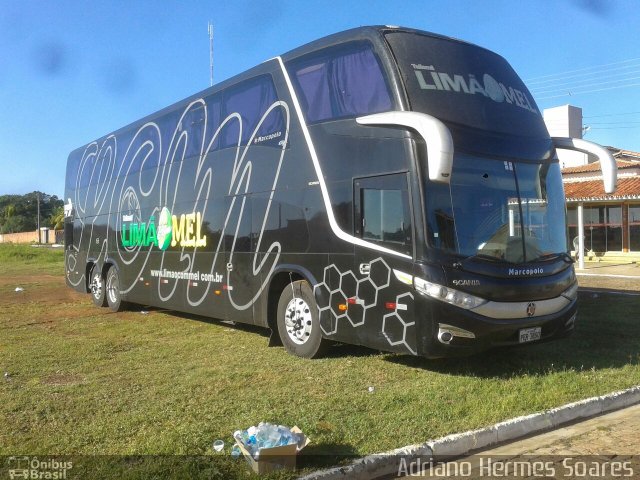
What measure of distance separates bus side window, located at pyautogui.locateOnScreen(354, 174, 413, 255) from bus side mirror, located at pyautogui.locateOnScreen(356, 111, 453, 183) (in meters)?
0.63

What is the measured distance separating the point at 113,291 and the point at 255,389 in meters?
8.61

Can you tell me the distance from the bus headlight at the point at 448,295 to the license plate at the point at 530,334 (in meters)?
0.81

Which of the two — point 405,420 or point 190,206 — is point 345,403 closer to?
point 405,420

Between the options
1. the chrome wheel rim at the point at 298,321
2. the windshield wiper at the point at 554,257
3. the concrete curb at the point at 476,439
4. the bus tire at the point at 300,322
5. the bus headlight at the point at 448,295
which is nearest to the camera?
the concrete curb at the point at 476,439

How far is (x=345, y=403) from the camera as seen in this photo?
5.98 metres

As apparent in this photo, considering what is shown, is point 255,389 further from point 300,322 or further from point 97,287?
point 97,287

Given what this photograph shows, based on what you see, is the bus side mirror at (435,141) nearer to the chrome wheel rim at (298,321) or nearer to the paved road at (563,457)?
the paved road at (563,457)

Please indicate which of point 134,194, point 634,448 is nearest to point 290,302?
point 634,448

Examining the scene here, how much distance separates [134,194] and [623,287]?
40.2 ft

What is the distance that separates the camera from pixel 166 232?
1166 centimetres

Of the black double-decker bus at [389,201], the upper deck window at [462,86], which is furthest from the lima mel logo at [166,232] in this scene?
the upper deck window at [462,86]

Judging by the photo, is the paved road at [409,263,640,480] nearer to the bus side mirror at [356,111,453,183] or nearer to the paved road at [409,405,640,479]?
the paved road at [409,405,640,479]

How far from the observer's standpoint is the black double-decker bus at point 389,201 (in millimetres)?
6441

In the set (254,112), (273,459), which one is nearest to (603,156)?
(254,112)
